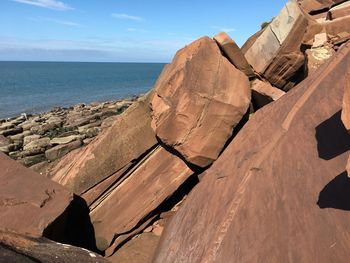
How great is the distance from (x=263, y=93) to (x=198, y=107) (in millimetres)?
1558

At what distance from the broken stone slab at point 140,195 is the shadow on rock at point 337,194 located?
12.0ft

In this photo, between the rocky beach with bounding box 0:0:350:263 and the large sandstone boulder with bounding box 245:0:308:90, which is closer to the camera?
the rocky beach with bounding box 0:0:350:263

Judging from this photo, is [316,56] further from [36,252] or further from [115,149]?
[36,252]

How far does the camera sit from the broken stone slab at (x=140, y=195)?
287 inches

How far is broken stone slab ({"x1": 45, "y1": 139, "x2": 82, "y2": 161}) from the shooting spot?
1541 cm

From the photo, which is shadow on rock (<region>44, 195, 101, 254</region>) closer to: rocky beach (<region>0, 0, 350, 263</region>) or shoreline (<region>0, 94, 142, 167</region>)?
rocky beach (<region>0, 0, 350, 263</region>)

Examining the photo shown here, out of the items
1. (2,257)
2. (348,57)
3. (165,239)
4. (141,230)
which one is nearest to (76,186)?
(141,230)

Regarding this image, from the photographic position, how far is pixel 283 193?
4.16m

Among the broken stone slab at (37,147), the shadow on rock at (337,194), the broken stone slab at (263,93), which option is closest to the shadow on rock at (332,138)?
the shadow on rock at (337,194)

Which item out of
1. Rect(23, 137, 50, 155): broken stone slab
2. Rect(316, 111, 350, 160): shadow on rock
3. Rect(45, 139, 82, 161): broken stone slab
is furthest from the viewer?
Rect(23, 137, 50, 155): broken stone slab

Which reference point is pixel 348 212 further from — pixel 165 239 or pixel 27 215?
pixel 27 215

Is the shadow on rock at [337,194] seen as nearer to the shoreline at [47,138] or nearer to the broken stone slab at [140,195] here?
the broken stone slab at [140,195]

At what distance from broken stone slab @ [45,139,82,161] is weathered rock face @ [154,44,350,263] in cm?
1032

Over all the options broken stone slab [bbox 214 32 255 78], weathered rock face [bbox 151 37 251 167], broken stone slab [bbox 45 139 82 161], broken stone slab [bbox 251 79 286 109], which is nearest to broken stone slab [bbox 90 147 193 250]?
weathered rock face [bbox 151 37 251 167]
